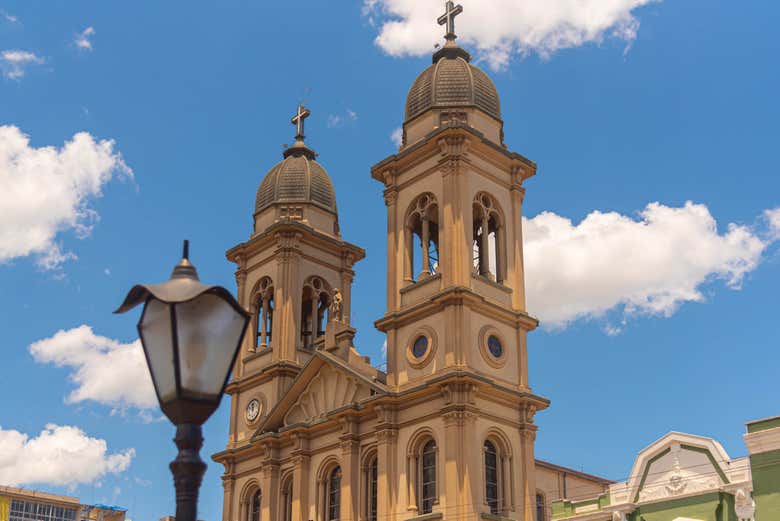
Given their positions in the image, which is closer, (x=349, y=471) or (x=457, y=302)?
(x=457, y=302)

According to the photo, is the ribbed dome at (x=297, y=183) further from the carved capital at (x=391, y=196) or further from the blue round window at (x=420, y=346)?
the blue round window at (x=420, y=346)

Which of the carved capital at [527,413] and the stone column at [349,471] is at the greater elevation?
the carved capital at [527,413]

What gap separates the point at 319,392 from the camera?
148 feet

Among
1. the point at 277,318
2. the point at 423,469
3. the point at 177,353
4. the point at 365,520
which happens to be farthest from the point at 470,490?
the point at 177,353

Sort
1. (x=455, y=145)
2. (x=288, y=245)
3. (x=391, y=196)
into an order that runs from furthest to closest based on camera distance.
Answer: (x=288, y=245) → (x=391, y=196) → (x=455, y=145)

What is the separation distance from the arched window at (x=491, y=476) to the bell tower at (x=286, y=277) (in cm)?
1109

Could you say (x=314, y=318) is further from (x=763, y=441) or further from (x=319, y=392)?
(x=763, y=441)

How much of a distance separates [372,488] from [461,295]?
8474 millimetres

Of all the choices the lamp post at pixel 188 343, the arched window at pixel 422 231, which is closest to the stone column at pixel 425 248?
the arched window at pixel 422 231

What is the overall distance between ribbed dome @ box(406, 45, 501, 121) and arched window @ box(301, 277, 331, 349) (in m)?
10.5

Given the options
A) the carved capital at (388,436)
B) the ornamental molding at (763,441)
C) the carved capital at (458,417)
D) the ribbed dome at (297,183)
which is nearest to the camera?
the ornamental molding at (763,441)

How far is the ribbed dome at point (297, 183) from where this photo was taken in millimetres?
52438

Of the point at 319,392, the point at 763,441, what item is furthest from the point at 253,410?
the point at 763,441

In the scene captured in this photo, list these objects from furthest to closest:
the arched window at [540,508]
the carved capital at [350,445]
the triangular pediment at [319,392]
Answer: the arched window at [540,508] < the triangular pediment at [319,392] < the carved capital at [350,445]
